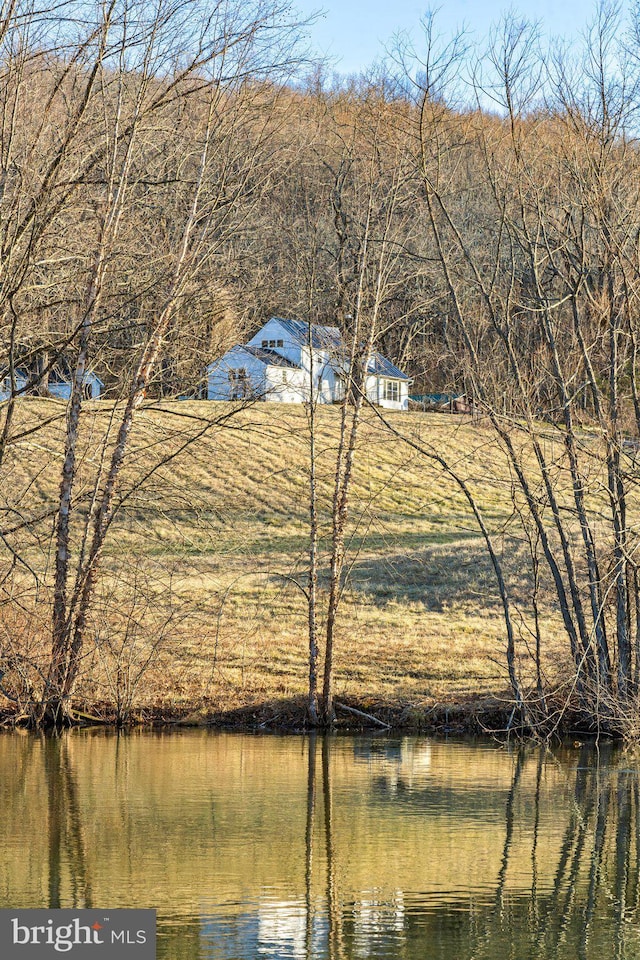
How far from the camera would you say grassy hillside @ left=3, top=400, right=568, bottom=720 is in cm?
1733

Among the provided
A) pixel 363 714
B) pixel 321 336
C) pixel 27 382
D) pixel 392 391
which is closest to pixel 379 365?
pixel 321 336

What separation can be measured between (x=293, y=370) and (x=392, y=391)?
125 feet

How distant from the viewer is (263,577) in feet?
87.1

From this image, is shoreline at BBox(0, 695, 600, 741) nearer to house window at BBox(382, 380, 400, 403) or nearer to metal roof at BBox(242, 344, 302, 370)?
metal roof at BBox(242, 344, 302, 370)

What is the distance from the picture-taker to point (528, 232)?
16891mm

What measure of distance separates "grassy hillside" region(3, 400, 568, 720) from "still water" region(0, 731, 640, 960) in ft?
7.77

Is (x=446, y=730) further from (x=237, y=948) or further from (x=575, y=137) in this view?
(x=237, y=948)

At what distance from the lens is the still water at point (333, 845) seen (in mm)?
7340

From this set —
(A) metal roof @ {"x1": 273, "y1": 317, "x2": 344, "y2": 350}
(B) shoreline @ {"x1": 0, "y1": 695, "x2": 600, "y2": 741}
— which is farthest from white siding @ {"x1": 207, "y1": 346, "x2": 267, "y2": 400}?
(B) shoreline @ {"x1": 0, "y1": 695, "x2": 600, "y2": 741}

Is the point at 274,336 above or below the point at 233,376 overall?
above

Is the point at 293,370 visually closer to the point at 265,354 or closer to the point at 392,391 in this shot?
the point at 265,354

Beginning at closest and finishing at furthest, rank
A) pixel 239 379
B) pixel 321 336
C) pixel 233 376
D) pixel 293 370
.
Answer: pixel 233 376
pixel 239 379
pixel 321 336
pixel 293 370

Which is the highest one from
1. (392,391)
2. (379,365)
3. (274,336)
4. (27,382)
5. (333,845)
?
(274,336)

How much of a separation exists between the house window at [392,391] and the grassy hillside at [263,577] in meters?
14.8
